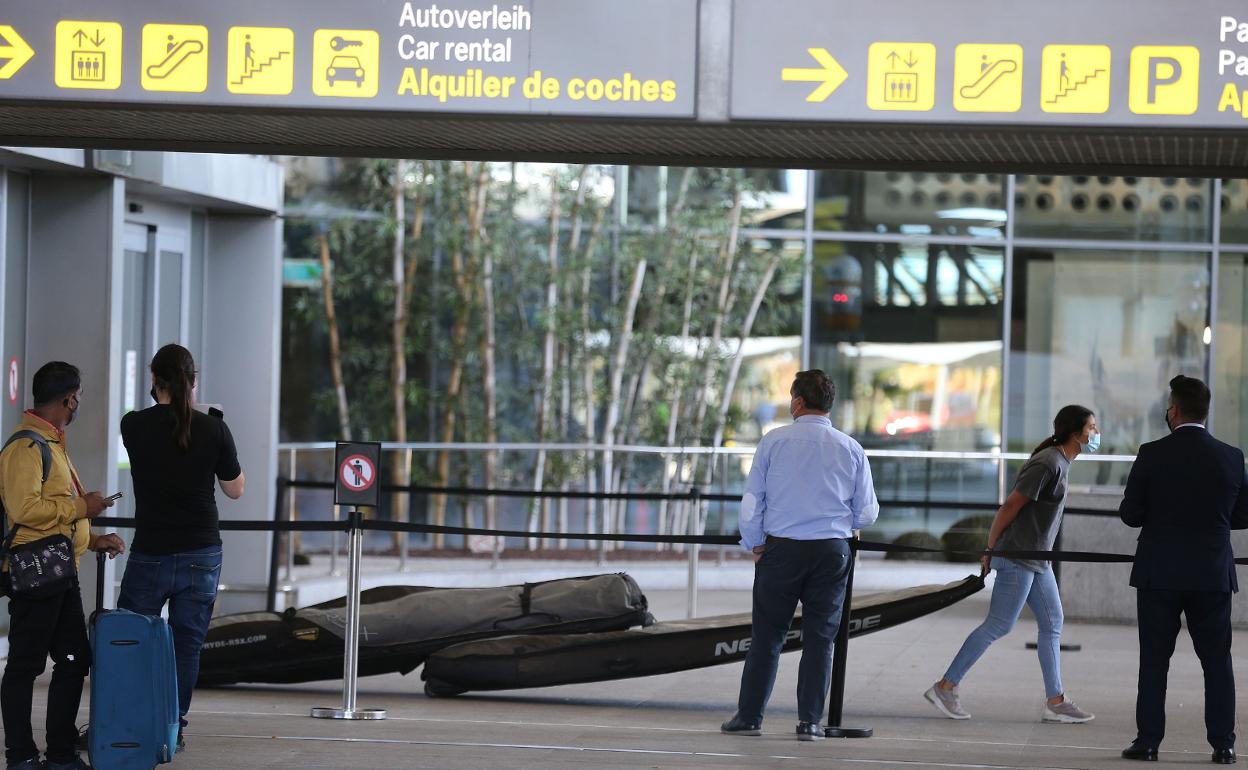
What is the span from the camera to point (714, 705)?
333 inches

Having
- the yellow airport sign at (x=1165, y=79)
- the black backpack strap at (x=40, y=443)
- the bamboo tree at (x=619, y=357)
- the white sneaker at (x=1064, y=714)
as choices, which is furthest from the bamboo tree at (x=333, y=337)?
the yellow airport sign at (x=1165, y=79)

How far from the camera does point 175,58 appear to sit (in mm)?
5965

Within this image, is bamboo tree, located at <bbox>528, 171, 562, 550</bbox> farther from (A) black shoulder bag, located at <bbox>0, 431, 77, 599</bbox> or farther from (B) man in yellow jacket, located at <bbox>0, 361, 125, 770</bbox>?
(A) black shoulder bag, located at <bbox>0, 431, 77, 599</bbox>

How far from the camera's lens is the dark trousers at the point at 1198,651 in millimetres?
6785

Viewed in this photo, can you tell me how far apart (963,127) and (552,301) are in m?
9.90

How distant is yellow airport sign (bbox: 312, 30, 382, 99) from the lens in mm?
5895

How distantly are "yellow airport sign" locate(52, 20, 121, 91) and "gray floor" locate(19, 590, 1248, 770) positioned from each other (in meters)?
2.45

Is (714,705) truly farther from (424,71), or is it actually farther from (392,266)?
(392,266)

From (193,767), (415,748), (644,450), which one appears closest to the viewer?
(193,767)

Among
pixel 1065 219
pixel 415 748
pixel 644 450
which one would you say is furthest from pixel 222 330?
pixel 1065 219

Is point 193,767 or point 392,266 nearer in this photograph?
point 193,767

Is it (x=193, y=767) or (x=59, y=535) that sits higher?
(x=59, y=535)

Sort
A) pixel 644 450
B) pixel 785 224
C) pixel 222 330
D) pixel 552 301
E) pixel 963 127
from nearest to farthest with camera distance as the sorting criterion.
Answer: pixel 963 127, pixel 222 330, pixel 644 450, pixel 552 301, pixel 785 224

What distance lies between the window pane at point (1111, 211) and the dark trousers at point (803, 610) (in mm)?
10391
